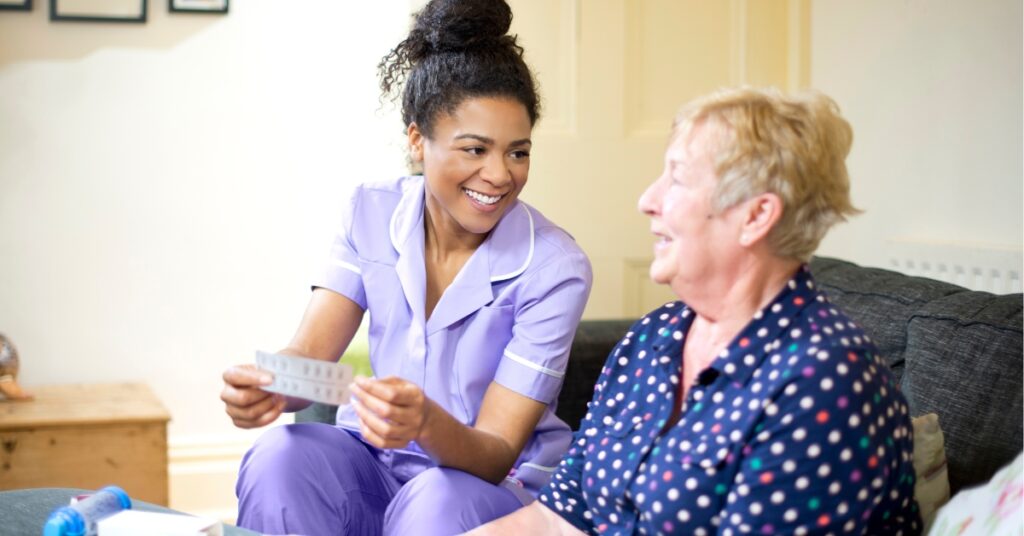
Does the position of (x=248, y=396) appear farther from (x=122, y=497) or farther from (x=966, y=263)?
(x=966, y=263)

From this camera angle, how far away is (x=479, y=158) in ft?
6.25

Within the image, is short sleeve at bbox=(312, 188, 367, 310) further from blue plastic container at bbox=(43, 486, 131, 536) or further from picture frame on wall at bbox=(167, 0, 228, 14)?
picture frame on wall at bbox=(167, 0, 228, 14)

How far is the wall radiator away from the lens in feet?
7.57

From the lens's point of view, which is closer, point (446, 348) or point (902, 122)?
point (446, 348)

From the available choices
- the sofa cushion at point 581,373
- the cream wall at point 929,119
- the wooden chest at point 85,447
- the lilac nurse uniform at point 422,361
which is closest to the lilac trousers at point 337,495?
the lilac nurse uniform at point 422,361

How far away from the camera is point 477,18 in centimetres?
199

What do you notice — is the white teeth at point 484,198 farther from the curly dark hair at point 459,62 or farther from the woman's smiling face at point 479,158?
the curly dark hair at point 459,62

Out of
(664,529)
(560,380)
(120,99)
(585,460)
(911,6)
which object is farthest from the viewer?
(120,99)

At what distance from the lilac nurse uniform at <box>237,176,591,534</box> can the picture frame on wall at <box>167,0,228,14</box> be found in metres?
1.44

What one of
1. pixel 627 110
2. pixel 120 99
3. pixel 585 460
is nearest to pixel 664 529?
pixel 585 460

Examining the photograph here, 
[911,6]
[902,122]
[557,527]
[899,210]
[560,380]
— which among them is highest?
[911,6]

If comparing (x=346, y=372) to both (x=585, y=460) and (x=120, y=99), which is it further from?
(x=120, y=99)

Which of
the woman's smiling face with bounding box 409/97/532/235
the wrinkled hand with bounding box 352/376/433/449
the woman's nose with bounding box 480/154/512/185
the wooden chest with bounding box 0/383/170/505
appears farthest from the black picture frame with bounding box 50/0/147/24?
the wrinkled hand with bounding box 352/376/433/449

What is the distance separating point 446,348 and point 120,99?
5.75 feet
